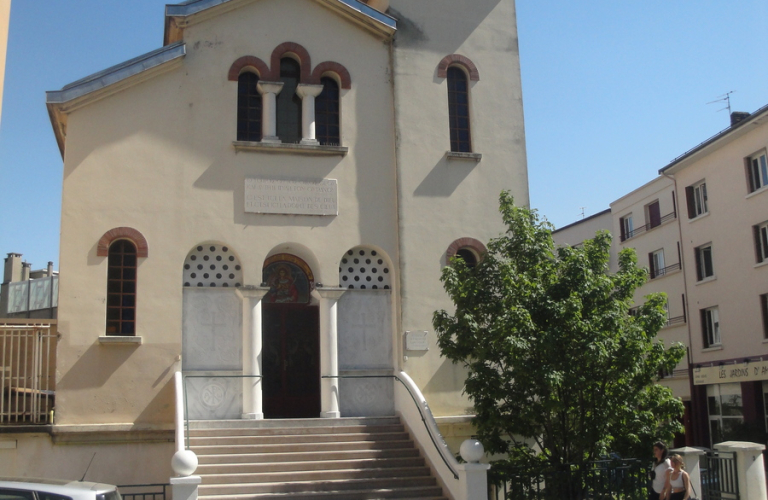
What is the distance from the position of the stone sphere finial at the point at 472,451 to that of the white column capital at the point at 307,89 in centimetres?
837

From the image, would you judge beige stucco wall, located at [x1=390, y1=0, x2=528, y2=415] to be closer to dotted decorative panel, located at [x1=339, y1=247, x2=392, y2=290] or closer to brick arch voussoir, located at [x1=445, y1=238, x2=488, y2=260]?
brick arch voussoir, located at [x1=445, y1=238, x2=488, y2=260]

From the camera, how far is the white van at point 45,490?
346 inches

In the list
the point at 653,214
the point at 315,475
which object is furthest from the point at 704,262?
the point at 315,475

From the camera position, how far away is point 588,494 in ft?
47.0

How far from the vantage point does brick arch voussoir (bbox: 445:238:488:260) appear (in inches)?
714

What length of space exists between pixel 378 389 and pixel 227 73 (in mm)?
7434

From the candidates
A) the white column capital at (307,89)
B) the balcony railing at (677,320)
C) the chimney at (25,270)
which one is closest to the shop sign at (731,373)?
the balcony railing at (677,320)

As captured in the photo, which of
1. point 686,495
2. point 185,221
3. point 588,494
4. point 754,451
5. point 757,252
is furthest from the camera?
point 757,252

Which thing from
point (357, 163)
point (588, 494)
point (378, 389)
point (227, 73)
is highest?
point (227, 73)

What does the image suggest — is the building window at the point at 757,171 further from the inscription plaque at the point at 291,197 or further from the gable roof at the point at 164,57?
the inscription plaque at the point at 291,197

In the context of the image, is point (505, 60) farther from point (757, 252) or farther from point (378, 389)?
point (757, 252)

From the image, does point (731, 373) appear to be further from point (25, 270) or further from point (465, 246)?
point (25, 270)

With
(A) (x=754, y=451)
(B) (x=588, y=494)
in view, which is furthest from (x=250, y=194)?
(A) (x=754, y=451)

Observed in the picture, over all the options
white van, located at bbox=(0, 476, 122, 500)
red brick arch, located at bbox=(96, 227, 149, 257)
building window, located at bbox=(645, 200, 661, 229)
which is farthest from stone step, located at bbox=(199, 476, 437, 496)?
building window, located at bbox=(645, 200, 661, 229)
